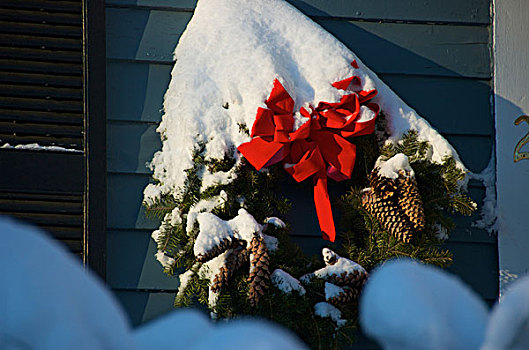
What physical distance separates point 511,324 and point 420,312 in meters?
0.04

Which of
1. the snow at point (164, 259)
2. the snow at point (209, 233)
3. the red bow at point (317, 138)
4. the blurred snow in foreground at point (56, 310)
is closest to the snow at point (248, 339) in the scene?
the blurred snow in foreground at point (56, 310)

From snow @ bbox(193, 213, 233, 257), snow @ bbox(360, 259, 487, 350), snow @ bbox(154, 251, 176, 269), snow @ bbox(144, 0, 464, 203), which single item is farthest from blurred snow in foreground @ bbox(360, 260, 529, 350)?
snow @ bbox(154, 251, 176, 269)

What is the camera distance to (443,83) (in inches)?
71.0

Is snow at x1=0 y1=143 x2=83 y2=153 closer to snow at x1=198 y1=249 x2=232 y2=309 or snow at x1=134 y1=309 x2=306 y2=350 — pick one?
snow at x1=198 y1=249 x2=232 y2=309

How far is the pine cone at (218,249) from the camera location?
142 centimetres

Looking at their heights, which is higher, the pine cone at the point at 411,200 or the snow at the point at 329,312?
the pine cone at the point at 411,200

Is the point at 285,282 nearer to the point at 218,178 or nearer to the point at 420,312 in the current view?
the point at 218,178

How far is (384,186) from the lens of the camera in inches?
59.9

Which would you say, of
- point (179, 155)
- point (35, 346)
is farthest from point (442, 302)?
point (179, 155)

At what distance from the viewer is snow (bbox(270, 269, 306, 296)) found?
1458mm

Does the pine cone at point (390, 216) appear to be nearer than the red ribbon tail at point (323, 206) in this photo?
Yes

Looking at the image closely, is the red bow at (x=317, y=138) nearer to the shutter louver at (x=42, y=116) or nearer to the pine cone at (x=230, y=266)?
the pine cone at (x=230, y=266)

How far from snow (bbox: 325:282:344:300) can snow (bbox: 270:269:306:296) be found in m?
0.06

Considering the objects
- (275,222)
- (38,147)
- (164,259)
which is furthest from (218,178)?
→ (38,147)
